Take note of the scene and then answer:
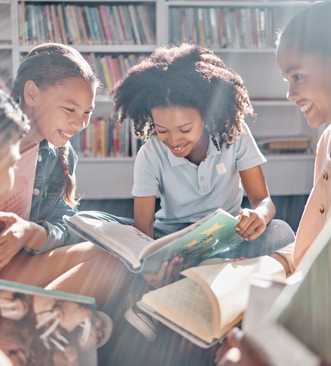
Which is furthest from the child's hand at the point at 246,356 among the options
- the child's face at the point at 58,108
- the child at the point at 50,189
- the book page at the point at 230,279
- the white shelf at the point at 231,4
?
the white shelf at the point at 231,4

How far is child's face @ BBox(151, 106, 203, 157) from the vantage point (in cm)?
143

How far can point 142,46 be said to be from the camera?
2920 millimetres

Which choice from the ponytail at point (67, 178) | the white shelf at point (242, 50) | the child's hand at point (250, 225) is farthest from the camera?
the white shelf at point (242, 50)

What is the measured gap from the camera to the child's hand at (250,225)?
50.0 inches

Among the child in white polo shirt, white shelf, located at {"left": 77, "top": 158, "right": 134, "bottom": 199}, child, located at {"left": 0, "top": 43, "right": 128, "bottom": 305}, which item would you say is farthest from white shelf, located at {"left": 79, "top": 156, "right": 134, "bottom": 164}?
child, located at {"left": 0, "top": 43, "right": 128, "bottom": 305}

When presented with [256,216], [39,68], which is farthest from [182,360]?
[39,68]

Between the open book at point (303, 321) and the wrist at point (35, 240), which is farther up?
the open book at point (303, 321)

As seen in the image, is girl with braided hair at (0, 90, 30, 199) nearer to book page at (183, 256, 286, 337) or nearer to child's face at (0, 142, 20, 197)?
child's face at (0, 142, 20, 197)

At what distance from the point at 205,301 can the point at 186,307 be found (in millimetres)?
39

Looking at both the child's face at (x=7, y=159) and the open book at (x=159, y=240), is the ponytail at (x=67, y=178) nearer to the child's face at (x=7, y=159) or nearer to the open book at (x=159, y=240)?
the open book at (x=159, y=240)

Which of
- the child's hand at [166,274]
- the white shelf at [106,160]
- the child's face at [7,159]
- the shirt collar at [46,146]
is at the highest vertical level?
the child's face at [7,159]

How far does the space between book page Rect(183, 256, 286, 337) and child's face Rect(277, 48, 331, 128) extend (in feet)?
1.01

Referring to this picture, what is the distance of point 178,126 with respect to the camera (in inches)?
56.3

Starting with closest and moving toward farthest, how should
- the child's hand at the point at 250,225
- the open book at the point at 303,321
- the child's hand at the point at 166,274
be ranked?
the open book at the point at 303,321 → the child's hand at the point at 166,274 → the child's hand at the point at 250,225
